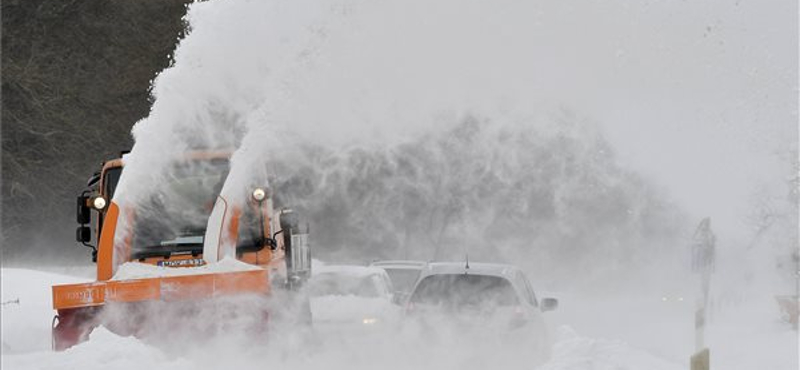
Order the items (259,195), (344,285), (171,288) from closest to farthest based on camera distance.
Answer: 1. (171,288)
2. (259,195)
3. (344,285)

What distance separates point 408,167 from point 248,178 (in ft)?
124

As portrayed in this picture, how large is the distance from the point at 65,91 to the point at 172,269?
1018 inches

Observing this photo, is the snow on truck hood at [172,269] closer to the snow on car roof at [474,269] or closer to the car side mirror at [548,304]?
the snow on car roof at [474,269]

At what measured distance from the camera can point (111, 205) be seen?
1113 centimetres

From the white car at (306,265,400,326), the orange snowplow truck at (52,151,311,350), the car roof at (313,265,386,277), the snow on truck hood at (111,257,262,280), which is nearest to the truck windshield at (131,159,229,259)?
the orange snowplow truck at (52,151,311,350)

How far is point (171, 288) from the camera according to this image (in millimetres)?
9625

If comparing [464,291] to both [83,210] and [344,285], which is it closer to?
[344,285]

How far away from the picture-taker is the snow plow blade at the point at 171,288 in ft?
31.5

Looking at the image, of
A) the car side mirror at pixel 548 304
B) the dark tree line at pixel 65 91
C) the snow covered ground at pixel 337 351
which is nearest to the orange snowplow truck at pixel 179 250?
the snow covered ground at pixel 337 351

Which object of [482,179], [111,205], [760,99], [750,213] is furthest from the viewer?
[482,179]

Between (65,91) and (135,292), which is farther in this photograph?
(65,91)

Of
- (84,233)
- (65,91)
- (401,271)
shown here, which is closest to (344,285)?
(84,233)

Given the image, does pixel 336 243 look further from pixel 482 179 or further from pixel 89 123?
pixel 89 123

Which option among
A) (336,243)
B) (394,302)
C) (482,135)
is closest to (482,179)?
(482,135)
